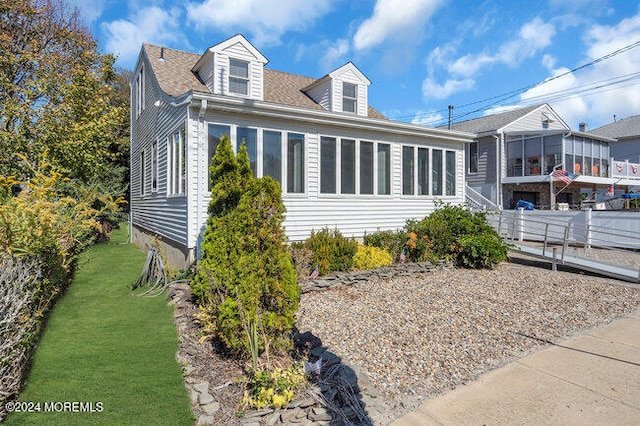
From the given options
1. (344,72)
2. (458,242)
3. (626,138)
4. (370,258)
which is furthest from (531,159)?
(370,258)

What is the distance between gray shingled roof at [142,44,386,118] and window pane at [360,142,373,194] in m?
2.53

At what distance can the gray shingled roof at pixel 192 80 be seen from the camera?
11312 millimetres

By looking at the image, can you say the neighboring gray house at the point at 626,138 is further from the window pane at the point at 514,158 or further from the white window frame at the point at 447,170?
the white window frame at the point at 447,170

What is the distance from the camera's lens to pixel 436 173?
11.7 m

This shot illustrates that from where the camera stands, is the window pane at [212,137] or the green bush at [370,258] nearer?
the window pane at [212,137]

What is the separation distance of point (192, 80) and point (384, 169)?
673 cm

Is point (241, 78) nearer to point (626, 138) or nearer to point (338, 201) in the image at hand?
point (338, 201)

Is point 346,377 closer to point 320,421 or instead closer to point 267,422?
point 320,421

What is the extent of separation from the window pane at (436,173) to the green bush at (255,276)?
8.43 metres

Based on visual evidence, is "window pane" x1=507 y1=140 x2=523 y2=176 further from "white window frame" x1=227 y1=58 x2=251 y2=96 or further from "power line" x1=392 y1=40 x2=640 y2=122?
"white window frame" x1=227 y1=58 x2=251 y2=96

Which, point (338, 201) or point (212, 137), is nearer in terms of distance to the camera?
point (212, 137)

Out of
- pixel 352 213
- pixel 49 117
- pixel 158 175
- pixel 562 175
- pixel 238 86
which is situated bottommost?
pixel 352 213

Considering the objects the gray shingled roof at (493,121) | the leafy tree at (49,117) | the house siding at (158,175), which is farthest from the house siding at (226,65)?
the gray shingled roof at (493,121)

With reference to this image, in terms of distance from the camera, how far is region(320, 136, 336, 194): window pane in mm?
9602
